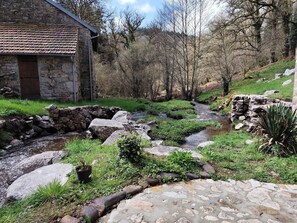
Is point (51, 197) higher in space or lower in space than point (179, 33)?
lower

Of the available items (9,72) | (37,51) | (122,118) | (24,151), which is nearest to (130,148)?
(24,151)

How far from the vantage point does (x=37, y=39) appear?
40.6 ft

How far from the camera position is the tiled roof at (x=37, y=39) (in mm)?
11633

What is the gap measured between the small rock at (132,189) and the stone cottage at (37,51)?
9864 millimetres

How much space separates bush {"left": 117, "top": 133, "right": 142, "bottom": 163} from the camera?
12.8 ft

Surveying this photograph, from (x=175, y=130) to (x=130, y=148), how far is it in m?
4.76

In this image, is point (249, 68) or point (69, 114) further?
point (249, 68)

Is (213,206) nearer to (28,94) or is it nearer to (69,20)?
(28,94)

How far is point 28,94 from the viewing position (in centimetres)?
1202

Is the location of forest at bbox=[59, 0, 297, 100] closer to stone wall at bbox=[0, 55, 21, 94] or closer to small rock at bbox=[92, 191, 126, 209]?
stone wall at bbox=[0, 55, 21, 94]

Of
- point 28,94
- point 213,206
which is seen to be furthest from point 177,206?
point 28,94

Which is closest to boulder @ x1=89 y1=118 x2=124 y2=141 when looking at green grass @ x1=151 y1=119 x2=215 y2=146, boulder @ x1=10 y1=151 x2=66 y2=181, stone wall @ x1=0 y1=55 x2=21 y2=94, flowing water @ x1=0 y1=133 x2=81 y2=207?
flowing water @ x1=0 y1=133 x2=81 y2=207

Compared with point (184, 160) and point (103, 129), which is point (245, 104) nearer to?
point (103, 129)

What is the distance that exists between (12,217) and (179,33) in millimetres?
21102
